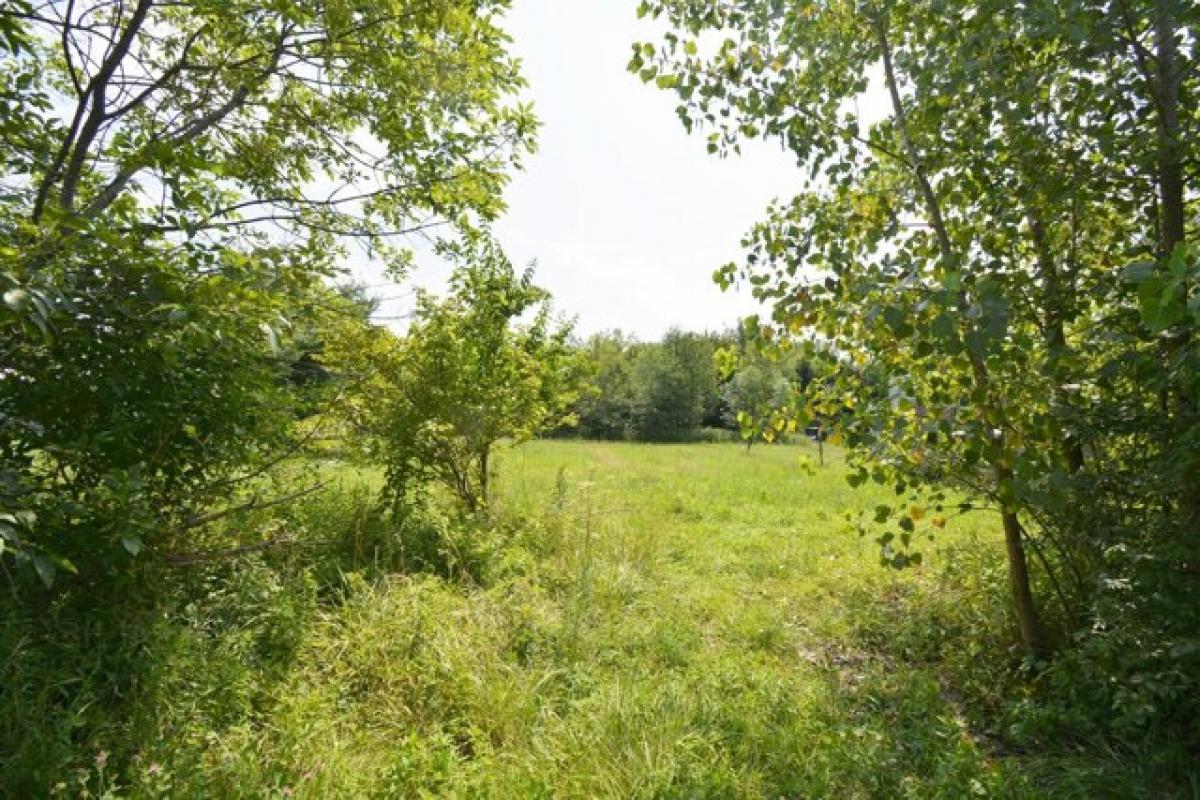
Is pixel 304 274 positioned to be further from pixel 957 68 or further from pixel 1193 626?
pixel 1193 626

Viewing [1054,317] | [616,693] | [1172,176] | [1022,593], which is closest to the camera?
[1172,176]

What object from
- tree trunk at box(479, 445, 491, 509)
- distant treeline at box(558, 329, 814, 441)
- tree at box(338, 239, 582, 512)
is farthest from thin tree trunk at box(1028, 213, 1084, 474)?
distant treeline at box(558, 329, 814, 441)

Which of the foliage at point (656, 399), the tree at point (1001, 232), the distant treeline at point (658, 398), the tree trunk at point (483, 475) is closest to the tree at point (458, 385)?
the tree trunk at point (483, 475)

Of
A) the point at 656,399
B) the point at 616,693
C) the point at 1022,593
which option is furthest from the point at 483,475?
the point at 656,399

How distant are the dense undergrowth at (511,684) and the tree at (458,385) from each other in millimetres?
774

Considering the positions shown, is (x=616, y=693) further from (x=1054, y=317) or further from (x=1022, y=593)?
(x=1054, y=317)

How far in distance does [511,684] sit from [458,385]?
3127mm

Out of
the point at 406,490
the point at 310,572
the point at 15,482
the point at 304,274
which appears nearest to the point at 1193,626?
the point at 304,274

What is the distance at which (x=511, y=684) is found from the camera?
328cm

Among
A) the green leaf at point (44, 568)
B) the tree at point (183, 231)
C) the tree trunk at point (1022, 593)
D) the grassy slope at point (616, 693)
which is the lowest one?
the grassy slope at point (616, 693)

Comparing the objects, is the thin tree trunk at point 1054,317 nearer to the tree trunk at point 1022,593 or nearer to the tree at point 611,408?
the tree trunk at point 1022,593

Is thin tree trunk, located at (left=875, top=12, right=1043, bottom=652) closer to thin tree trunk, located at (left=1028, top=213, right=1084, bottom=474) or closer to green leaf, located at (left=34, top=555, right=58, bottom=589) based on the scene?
thin tree trunk, located at (left=1028, top=213, right=1084, bottom=474)

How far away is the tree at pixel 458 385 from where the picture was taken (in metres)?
5.64

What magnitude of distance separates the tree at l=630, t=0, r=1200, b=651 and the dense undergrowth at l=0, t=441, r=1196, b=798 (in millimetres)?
905
